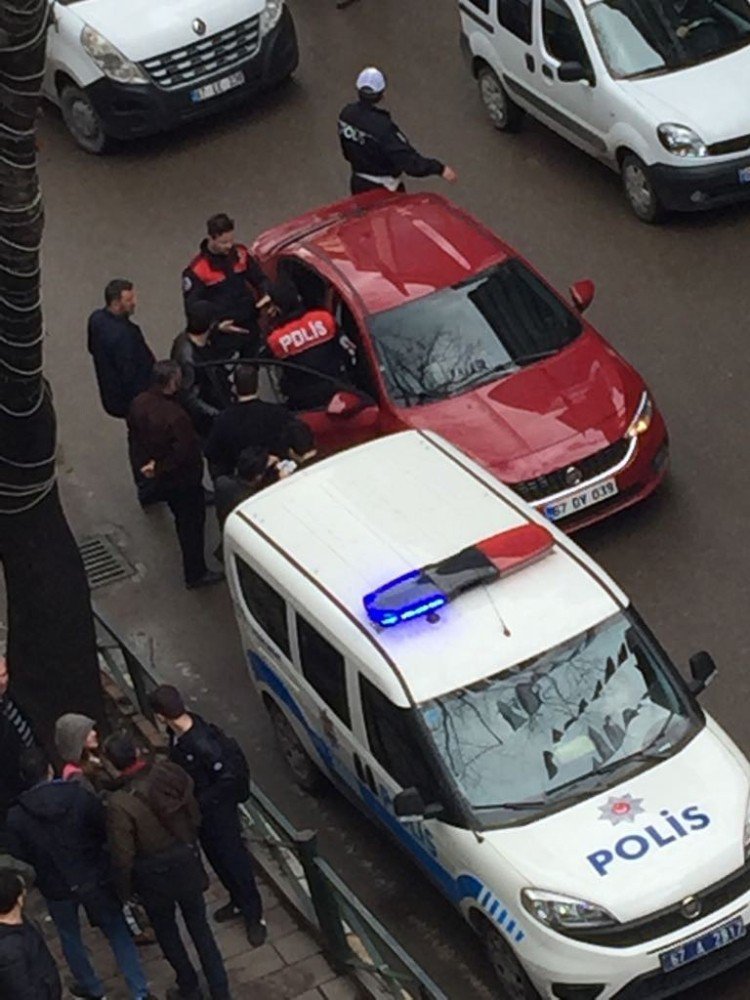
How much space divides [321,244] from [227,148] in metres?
4.73

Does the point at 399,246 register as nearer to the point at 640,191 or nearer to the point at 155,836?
the point at 640,191

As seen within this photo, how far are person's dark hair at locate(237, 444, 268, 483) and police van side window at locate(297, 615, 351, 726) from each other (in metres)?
1.48

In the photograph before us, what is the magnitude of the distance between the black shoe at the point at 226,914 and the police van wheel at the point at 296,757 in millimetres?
1196

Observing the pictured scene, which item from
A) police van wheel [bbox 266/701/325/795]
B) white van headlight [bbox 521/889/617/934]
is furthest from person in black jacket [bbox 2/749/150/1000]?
police van wheel [bbox 266/701/325/795]

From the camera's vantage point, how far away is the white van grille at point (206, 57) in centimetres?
1950

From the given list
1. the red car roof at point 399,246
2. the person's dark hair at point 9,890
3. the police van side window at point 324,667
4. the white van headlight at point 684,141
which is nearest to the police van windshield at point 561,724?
the police van side window at point 324,667

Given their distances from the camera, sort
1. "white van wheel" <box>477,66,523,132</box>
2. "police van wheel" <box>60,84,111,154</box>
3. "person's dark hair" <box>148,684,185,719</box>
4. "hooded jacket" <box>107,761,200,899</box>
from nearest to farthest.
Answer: "hooded jacket" <box>107,761,200,899</box> → "person's dark hair" <box>148,684,185,719</box> → "white van wheel" <box>477,66,523,132</box> → "police van wheel" <box>60,84,111,154</box>

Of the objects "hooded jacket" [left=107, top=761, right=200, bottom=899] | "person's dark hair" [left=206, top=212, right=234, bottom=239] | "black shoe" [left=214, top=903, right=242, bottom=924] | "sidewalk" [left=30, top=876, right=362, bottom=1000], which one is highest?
"hooded jacket" [left=107, top=761, right=200, bottom=899]

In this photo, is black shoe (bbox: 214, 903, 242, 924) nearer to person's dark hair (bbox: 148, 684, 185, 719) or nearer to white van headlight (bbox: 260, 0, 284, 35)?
person's dark hair (bbox: 148, 684, 185, 719)

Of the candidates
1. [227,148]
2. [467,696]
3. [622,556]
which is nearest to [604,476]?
[622,556]

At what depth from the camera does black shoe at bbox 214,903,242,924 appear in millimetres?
11562

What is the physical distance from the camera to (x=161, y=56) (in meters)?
19.5

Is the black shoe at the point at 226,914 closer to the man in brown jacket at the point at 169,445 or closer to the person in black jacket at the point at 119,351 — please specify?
the man in brown jacket at the point at 169,445

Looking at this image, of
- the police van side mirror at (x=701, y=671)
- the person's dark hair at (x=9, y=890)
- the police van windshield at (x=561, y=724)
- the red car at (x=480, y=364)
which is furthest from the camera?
the red car at (x=480, y=364)
